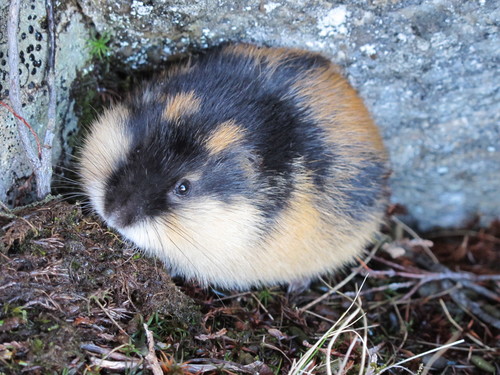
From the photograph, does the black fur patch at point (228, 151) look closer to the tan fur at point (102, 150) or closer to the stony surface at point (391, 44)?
the tan fur at point (102, 150)

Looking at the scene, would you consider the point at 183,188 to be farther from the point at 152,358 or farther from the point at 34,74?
the point at 34,74

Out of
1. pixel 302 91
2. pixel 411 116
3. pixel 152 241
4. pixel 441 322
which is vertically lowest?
pixel 441 322

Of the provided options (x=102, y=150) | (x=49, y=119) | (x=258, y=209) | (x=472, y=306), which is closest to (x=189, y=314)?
(x=258, y=209)

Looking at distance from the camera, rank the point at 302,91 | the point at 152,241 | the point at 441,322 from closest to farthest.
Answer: the point at 152,241 → the point at 302,91 → the point at 441,322

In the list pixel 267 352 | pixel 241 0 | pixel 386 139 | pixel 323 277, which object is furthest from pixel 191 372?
pixel 386 139

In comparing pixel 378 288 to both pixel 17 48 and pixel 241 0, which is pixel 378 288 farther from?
pixel 17 48

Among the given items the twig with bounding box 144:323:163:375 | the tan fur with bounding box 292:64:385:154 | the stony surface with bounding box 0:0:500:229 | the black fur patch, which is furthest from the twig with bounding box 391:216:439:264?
the twig with bounding box 144:323:163:375

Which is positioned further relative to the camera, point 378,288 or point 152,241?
point 378,288

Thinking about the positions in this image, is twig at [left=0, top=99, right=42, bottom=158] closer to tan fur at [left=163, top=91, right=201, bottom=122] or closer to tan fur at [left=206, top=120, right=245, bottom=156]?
tan fur at [left=163, top=91, right=201, bottom=122]
